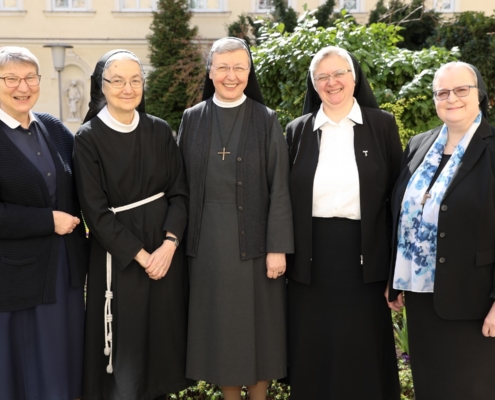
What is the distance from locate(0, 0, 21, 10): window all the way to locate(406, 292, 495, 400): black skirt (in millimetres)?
18780

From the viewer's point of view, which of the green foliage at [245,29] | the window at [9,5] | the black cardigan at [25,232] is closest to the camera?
the black cardigan at [25,232]

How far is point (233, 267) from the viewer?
3.42 meters

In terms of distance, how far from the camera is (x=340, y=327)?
3.44m

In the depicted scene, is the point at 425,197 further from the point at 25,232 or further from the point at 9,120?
the point at 9,120

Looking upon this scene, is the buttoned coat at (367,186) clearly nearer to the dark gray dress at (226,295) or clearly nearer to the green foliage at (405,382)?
the dark gray dress at (226,295)

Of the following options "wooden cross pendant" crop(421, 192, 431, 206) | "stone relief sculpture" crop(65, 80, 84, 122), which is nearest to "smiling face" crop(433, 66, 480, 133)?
"wooden cross pendant" crop(421, 192, 431, 206)

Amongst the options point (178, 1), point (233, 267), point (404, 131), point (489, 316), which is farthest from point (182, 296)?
point (178, 1)

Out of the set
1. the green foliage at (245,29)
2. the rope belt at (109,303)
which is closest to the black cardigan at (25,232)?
the rope belt at (109,303)

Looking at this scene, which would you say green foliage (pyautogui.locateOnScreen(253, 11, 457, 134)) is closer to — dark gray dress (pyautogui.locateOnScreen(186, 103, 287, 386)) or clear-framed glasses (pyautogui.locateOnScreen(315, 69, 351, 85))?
clear-framed glasses (pyautogui.locateOnScreen(315, 69, 351, 85))

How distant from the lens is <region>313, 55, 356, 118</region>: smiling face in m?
3.34

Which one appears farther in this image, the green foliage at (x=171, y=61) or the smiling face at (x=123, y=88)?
the green foliage at (x=171, y=61)

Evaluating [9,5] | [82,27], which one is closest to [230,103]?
[82,27]

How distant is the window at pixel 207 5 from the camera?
18.4 meters

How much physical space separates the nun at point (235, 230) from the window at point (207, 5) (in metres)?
15.7
